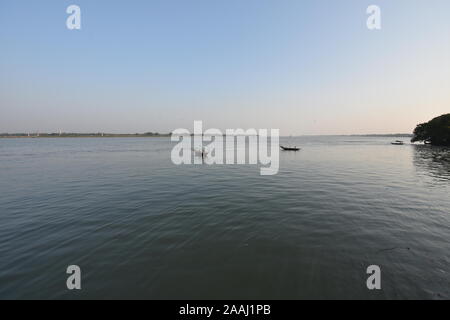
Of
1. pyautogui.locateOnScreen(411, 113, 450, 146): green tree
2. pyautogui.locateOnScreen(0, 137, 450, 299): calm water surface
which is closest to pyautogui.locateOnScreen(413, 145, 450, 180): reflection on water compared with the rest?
pyautogui.locateOnScreen(0, 137, 450, 299): calm water surface

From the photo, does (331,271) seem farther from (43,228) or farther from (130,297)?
(43,228)

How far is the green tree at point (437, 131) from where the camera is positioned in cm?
7244

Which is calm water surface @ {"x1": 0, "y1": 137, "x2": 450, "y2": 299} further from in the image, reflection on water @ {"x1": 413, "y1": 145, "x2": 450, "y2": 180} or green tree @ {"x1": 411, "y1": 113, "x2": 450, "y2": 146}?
green tree @ {"x1": 411, "y1": 113, "x2": 450, "y2": 146}

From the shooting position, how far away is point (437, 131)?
7606 centimetres

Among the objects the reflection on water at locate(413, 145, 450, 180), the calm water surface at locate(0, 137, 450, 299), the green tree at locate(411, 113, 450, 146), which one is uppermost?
the green tree at locate(411, 113, 450, 146)

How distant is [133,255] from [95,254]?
5.17ft

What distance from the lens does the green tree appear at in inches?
2852

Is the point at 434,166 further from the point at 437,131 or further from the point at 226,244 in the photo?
the point at 437,131

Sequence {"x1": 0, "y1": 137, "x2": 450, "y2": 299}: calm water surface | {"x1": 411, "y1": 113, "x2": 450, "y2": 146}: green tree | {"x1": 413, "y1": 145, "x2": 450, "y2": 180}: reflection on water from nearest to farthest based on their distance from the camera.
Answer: {"x1": 0, "y1": 137, "x2": 450, "y2": 299}: calm water surface
{"x1": 413, "y1": 145, "x2": 450, "y2": 180}: reflection on water
{"x1": 411, "y1": 113, "x2": 450, "y2": 146}: green tree

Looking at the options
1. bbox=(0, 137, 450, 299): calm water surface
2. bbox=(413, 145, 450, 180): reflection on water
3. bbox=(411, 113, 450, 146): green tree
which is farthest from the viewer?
bbox=(411, 113, 450, 146): green tree

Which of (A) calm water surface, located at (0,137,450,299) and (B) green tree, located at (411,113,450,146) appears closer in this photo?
(A) calm water surface, located at (0,137,450,299)

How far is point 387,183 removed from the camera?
19.3 metres

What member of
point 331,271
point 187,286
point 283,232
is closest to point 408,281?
point 331,271

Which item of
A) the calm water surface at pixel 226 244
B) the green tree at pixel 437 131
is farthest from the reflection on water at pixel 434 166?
the green tree at pixel 437 131
